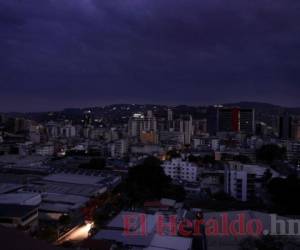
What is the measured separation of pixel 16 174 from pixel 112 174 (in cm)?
327

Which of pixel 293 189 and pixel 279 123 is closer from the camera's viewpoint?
pixel 293 189

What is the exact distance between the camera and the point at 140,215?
6152 mm

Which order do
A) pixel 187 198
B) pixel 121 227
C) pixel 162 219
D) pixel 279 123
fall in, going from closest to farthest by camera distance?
pixel 121 227 → pixel 162 219 → pixel 187 198 → pixel 279 123

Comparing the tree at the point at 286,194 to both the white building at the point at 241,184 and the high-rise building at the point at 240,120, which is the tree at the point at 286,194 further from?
the high-rise building at the point at 240,120

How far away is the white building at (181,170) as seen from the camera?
1188 centimetres

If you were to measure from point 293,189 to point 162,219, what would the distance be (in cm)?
360

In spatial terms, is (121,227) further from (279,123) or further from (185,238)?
(279,123)

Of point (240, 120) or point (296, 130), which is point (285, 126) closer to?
point (296, 130)

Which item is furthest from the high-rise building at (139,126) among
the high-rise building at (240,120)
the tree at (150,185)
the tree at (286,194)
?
the tree at (286,194)

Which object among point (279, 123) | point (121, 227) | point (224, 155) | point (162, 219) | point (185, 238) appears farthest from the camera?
point (279, 123)

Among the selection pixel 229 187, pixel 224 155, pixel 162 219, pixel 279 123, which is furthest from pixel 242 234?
pixel 279 123

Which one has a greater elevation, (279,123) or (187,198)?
(279,123)

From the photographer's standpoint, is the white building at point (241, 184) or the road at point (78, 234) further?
the white building at point (241, 184)

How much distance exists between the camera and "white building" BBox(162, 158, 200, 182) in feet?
39.0
